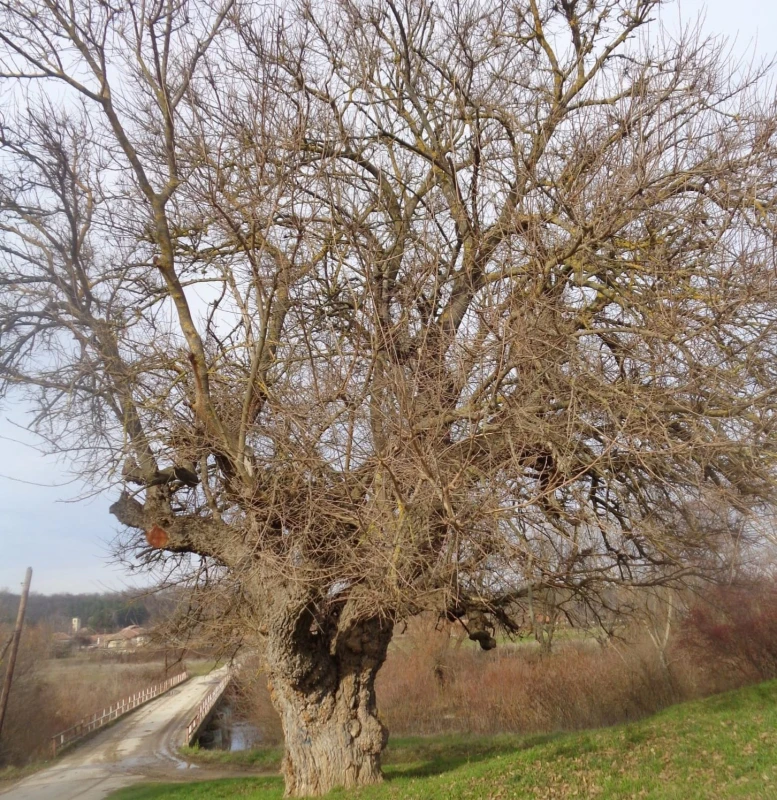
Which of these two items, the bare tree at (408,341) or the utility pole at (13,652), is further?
the utility pole at (13,652)

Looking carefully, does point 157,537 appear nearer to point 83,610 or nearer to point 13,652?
point 13,652

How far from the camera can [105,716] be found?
3272 centimetres

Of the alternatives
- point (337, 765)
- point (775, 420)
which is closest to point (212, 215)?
point (775, 420)

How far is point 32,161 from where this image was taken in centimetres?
911

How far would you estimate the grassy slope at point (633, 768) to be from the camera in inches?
256

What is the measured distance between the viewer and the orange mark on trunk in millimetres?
9523

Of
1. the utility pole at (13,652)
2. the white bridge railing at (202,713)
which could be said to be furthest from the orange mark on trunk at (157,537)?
the utility pole at (13,652)

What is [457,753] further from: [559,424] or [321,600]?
[559,424]

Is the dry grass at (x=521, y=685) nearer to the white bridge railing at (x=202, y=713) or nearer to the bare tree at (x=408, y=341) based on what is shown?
the white bridge railing at (x=202, y=713)

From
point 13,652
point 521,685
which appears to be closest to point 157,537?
point 521,685

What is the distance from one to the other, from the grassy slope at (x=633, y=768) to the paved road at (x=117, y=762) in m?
5.83

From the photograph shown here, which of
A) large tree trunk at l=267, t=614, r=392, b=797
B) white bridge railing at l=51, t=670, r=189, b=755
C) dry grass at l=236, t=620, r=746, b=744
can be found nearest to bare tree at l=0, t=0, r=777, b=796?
large tree trunk at l=267, t=614, r=392, b=797

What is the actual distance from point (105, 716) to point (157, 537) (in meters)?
27.9

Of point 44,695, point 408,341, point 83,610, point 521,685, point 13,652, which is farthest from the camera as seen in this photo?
point 44,695
